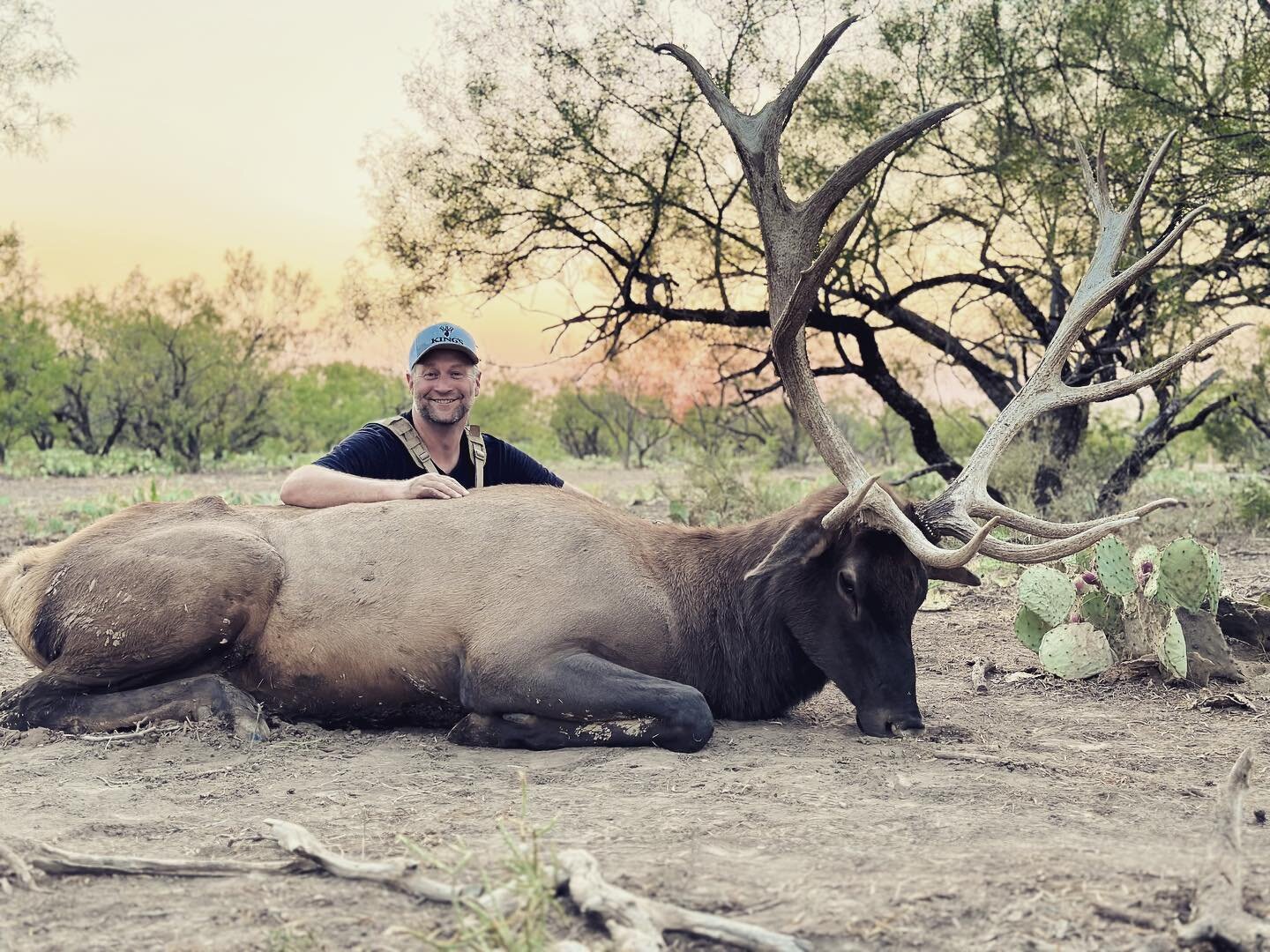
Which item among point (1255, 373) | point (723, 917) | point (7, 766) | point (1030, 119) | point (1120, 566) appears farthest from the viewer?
point (1255, 373)

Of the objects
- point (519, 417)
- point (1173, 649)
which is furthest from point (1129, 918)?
point (519, 417)

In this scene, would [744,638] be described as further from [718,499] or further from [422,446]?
[718,499]

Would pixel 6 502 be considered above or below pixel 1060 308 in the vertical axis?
below

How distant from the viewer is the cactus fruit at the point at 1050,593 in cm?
653

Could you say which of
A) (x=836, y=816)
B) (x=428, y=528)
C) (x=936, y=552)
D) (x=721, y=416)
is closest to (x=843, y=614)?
(x=936, y=552)

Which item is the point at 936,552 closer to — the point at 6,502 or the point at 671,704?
the point at 671,704

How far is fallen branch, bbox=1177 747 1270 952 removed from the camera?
2.69 meters

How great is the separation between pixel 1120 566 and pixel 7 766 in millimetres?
5319

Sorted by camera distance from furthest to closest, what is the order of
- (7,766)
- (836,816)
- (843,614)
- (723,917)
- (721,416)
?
(721,416) → (843,614) → (7,766) → (836,816) → (723,917)

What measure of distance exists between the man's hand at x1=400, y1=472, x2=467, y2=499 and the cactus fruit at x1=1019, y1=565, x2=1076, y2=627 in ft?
10.2

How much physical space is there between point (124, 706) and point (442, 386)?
240 cm

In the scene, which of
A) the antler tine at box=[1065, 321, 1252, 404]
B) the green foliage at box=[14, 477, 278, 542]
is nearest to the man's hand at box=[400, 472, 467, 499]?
the antler tine at box=[1065, 321, 1252, 404]

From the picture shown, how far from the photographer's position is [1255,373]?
1680cm

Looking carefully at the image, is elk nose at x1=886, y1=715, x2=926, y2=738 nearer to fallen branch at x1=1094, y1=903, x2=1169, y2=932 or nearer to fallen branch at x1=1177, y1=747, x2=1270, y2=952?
fallen branch at x1=1177, y1=747, x2=1270, y2=952
